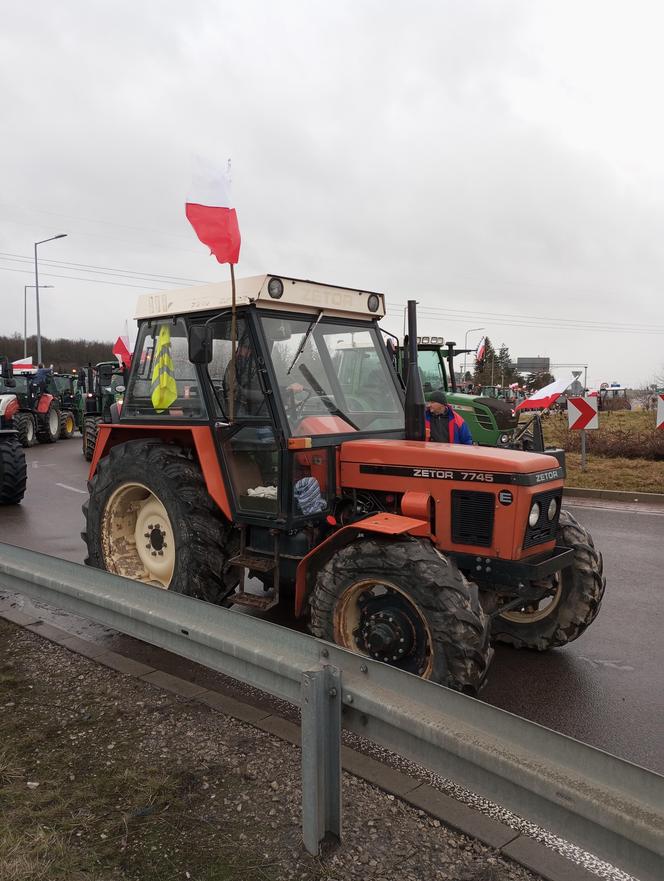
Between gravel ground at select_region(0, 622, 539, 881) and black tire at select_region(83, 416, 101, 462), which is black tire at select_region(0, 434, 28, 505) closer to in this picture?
black tire at select_region(83, 416, 101, 462)

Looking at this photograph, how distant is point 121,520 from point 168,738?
2275mm

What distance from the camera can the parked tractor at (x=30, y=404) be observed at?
20250mm

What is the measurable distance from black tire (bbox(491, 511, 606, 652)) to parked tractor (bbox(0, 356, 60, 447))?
1798cm

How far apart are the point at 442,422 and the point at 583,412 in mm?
6154

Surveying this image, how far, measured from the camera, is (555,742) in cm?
190

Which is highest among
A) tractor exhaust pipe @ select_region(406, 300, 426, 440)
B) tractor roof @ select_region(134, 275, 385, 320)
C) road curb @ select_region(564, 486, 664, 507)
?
tractor roof @ select_region(134, 275, 385, 320)

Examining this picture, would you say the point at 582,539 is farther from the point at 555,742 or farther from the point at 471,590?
the point at 555,742

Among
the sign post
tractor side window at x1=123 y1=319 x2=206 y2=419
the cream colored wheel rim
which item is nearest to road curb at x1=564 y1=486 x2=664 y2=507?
the sign post

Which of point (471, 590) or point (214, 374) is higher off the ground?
point (214, 374)

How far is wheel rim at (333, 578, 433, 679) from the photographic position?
3.73m

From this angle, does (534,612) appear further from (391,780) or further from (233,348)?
(233,348)

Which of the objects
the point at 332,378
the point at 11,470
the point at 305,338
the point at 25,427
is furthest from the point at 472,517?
the point at 25,427

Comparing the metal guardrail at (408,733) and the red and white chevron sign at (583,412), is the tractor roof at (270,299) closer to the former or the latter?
the metal guardrail at (408,733)

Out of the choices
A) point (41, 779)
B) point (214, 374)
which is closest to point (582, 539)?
point (214, 374)
